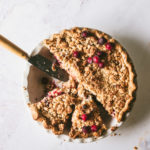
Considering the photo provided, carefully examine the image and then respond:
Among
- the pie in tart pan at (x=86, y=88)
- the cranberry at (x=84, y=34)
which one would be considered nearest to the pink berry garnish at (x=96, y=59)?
the pie in tart pan at (x=86, y=88)

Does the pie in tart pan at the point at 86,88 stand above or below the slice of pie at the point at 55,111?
above

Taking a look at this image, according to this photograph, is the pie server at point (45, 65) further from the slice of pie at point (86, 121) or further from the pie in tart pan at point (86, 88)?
the slice of pie at point (86, 121)

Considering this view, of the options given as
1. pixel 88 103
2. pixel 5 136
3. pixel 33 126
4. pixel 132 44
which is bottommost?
pixel 5 136

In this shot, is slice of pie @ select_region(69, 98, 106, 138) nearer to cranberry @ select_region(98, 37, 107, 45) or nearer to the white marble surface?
the white marble surface

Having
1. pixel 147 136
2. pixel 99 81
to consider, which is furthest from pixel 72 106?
pixel 147 136

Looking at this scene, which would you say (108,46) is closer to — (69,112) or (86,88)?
(86,88)

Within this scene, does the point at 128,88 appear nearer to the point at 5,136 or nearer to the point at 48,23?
the point at 48,23

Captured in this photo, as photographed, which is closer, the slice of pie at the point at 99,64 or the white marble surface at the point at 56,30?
the slice of pie at the point at 99,64
